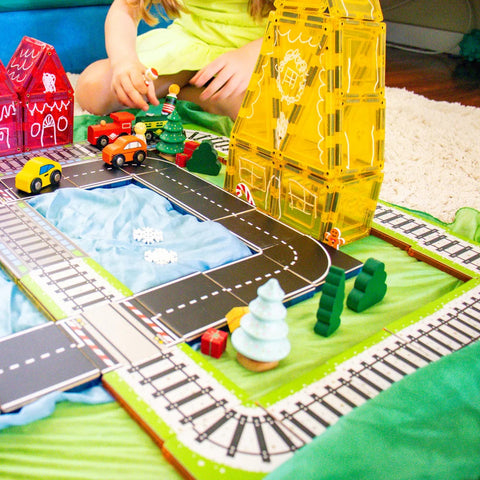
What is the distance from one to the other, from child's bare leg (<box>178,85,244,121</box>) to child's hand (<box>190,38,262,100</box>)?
0.30ft

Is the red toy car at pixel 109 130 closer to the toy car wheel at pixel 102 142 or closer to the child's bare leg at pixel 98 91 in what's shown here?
the toy car wheel at pixel 102 142

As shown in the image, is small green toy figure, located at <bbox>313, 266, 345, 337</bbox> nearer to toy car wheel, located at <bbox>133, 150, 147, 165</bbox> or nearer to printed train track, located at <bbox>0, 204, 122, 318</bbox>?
printed train track, located at <bbox>0, 204, 122, 318</bbox>

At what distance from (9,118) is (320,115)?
804mm

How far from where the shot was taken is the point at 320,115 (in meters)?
1.14

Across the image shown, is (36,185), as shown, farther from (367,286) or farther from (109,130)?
(367,286)

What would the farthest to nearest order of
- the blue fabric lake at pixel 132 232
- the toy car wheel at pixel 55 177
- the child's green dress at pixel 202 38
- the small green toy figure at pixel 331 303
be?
the child's green dress at pixel 202 38 < the toy car wheel at pixel 55 177 < the blue fabric lake at pixel 132 232 < the small green toy figure at pixel 331 303

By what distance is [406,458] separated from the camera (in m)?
0.64

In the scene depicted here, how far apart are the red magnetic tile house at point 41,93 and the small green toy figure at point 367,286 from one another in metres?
0.96

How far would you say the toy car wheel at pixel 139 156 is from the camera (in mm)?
1444

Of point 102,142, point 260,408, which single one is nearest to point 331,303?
point 260,408

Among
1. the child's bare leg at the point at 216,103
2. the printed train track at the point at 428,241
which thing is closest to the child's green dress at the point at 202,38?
the child's bare leg at the point at 216,103

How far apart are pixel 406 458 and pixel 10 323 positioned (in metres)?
0.61

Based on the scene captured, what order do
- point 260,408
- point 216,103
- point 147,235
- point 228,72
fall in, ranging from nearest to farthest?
1. point 260,408
2. point 147,235
3. point 228,72
4. point 216,103

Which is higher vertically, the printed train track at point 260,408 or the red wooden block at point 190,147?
the red wooden block at point 190,147
